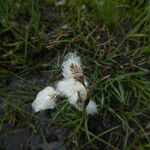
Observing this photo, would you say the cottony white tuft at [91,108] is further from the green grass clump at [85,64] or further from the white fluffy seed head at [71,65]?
the white fluffy seed head at [71,65]

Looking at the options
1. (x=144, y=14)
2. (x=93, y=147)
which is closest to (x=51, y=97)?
(x=93, y=147)

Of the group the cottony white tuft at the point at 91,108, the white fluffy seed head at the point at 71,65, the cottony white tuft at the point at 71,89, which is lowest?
the cottony white tuft at the point at 91,108

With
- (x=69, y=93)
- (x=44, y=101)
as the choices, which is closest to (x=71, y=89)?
(x=69, y=93)

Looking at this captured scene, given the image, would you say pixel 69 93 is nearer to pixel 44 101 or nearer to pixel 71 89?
pixel 71 89

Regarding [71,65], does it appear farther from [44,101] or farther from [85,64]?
[44,101]

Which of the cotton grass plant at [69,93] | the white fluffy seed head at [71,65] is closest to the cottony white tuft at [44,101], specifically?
the cotton grass plant at [69,93]

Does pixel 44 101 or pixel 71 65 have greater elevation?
pixel 71 65

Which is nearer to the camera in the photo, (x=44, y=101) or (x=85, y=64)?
(x=44, y=101)
